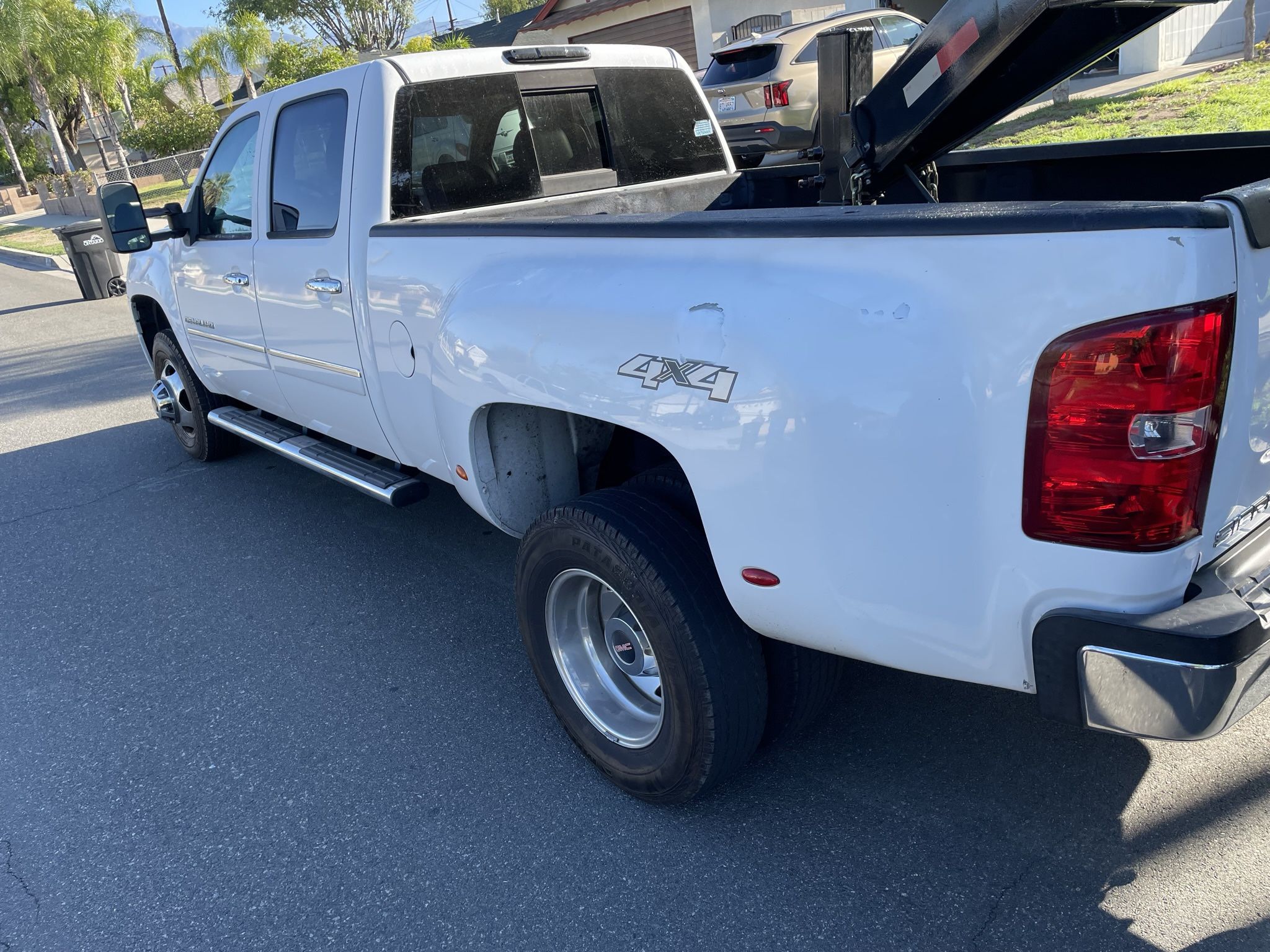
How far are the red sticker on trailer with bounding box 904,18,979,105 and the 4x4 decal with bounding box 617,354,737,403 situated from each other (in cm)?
138

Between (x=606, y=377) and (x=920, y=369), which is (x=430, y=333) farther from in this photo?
(x=920, y=369)

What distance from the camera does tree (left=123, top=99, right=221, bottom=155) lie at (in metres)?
33.8

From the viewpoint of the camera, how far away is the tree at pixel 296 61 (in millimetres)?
30250

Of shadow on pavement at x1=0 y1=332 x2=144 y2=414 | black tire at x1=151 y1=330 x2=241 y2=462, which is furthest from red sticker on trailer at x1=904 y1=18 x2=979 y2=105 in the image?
shadow on pavement at x1=0 y1=332 x2=144 y2=414

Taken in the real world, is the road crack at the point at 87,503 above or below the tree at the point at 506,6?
below

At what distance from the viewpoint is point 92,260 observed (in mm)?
14555

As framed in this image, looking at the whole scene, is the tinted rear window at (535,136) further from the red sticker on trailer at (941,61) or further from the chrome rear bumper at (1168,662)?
the chrome rear bumper at (1168,662)

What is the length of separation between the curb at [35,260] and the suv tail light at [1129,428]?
2015 cm

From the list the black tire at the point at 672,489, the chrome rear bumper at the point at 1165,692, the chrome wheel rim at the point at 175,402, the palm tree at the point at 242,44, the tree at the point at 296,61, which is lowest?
the chrome wheel rim at the point at 175,402

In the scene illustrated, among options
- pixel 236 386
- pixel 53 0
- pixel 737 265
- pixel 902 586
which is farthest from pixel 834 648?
pixel 53 0

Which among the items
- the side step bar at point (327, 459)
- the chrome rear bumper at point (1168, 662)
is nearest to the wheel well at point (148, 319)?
the side step bar at point (327, 459)

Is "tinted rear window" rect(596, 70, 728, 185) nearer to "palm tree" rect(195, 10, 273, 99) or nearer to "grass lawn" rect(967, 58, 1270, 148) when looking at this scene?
"grass lawn" rect(967, 58, 1270, 148)

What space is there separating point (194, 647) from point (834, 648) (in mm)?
2877

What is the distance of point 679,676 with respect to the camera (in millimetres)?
2523
